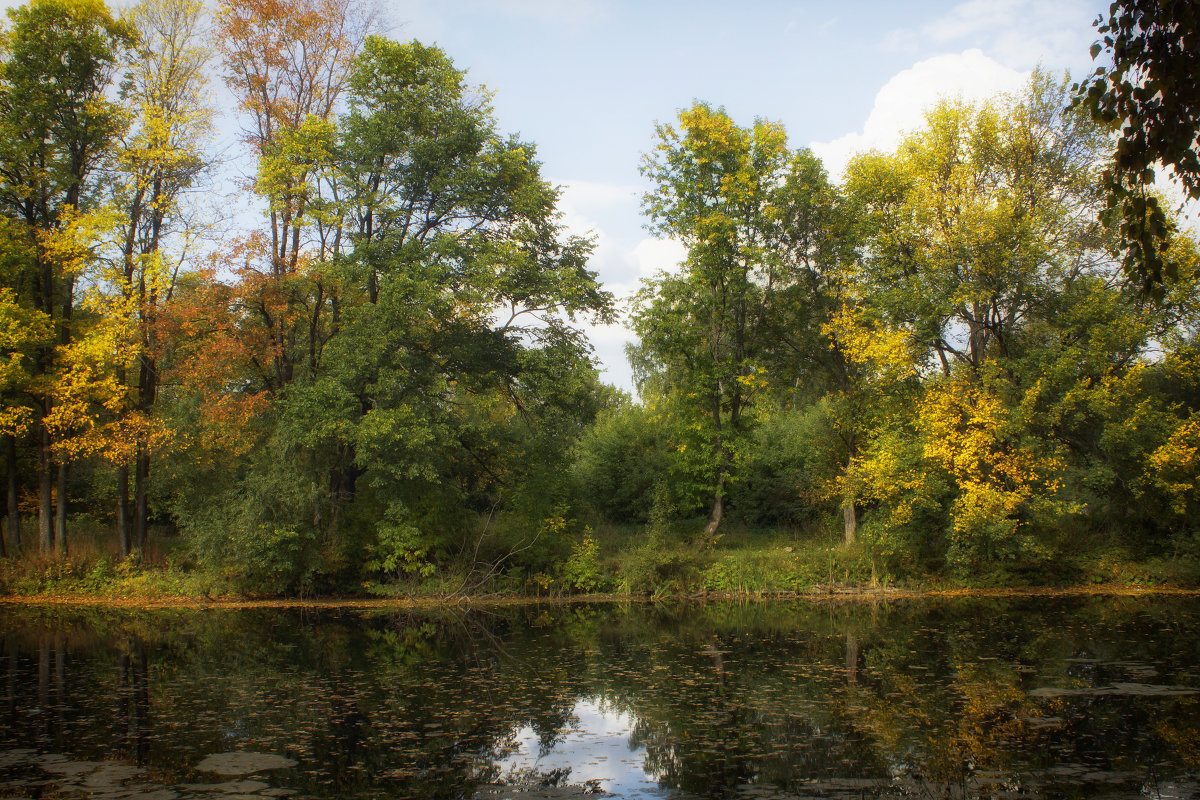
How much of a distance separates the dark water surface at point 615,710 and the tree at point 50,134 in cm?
1147

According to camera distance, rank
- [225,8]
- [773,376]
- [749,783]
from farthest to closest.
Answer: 1. [773,376]
2. [225,8]
3. [749,783]

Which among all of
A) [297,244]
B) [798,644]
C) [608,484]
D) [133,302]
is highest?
[297,244]

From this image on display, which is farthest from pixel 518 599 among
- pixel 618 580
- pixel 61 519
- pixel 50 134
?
pixel 50 134

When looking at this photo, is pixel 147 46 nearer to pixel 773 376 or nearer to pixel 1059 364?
pixel 773 376

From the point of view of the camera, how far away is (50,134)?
25672 mm

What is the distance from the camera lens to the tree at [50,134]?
24422mm

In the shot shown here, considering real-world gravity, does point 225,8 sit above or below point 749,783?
above

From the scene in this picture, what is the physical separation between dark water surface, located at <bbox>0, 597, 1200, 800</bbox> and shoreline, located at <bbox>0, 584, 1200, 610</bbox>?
5.03m

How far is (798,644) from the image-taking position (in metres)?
16.1

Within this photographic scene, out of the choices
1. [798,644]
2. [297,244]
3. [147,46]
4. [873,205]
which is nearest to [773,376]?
[873,205]

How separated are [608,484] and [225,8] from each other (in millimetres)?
22588

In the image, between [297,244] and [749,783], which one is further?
[297,244]

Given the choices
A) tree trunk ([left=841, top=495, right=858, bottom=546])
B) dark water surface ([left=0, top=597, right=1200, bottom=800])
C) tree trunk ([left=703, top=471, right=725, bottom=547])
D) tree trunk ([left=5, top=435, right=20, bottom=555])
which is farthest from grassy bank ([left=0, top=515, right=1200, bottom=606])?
dark water surface ([left=0, top=597, right=1200, bottom=800])

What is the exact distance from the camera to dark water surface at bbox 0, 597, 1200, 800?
26.8 feet
